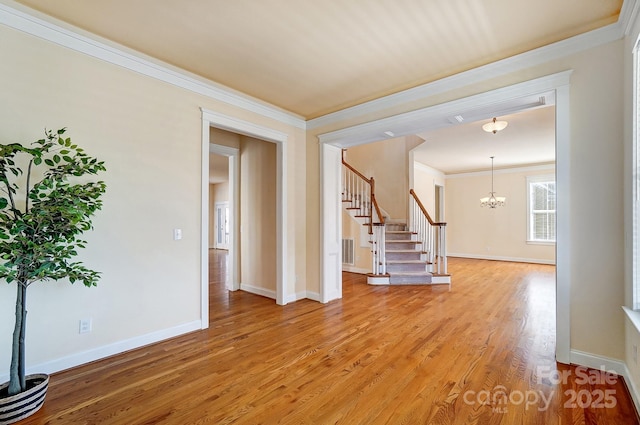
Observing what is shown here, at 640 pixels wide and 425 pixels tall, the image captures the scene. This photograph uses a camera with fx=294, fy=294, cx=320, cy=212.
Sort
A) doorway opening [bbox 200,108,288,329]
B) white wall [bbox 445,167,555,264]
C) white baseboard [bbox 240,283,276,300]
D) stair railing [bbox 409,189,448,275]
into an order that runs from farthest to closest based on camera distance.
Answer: white wall [bbox 445,167,555,264] → stair railing [bbox 409,189,448,275] → white baseboard [bbox 240,283,276,300] → doorway opening [bbox 200,108,288,329]

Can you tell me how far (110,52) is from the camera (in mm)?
2648

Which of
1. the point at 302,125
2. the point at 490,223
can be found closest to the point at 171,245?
the point at 302,125

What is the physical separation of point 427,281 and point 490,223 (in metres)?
4.78

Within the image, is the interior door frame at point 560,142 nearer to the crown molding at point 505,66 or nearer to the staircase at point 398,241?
the crown molding at point 505,66

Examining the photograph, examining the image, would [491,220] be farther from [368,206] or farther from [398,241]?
[368,206]

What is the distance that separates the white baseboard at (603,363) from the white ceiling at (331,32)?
2.65 meters

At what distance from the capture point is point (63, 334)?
2.39m

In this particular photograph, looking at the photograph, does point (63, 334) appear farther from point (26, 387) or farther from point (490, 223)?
point (490, 223)

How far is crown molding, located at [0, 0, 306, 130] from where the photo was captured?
2.21 metres

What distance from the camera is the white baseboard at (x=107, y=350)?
2.30 metres

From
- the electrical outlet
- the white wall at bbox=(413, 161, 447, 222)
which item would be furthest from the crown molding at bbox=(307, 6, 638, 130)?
the white wall at bbox=(413, 161, 447, 222)

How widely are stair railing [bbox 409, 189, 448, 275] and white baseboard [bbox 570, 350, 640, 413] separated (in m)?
3.26

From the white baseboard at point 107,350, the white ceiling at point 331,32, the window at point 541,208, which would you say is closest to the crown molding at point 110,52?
the white ceiling at point 331,32

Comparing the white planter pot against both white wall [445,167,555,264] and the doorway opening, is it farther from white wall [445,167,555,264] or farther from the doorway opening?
white wall [445,167,555,264]
